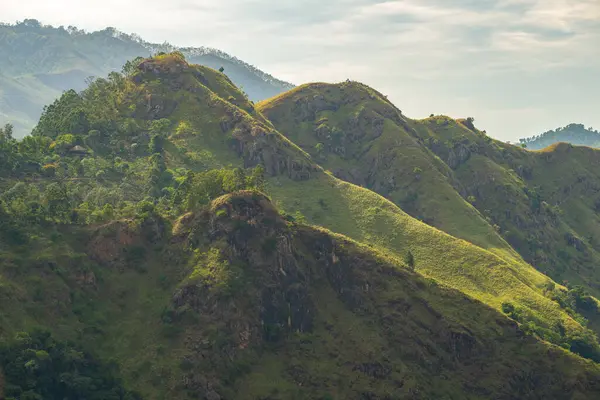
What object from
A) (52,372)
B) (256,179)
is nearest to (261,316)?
(52,372)

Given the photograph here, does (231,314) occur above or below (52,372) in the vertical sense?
above

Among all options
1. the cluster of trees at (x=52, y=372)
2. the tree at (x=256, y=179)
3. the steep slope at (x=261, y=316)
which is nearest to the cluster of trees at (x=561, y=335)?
the steep slope at (x=261, y=316)

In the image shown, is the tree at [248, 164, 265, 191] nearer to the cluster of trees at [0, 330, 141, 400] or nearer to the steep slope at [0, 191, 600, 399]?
the steep slope at [0, 191, 600, 399]

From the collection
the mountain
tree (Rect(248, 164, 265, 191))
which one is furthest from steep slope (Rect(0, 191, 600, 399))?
tree (Rect(248, 164, 265, 191))

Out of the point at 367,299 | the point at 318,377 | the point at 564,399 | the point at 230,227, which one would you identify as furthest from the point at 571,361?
the point at 230,227

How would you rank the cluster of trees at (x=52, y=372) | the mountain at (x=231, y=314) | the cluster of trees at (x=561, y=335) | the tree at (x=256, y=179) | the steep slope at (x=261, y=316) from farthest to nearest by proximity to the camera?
the tree at (x=256, y=179) → the cluster of trees at (x=561, y=335) → the steep slope at (x=261, y=316) → the mountain at (x=231, y=314) → the cluster of trees at (x=52, y=372)

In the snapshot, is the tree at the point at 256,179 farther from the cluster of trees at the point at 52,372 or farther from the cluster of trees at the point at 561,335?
the cluster of trees at the point at 561,335

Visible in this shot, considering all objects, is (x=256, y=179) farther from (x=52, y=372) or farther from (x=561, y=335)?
(x=561, y=335)

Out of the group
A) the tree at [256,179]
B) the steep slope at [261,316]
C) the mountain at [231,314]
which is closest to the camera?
the mountain at [231,314]
